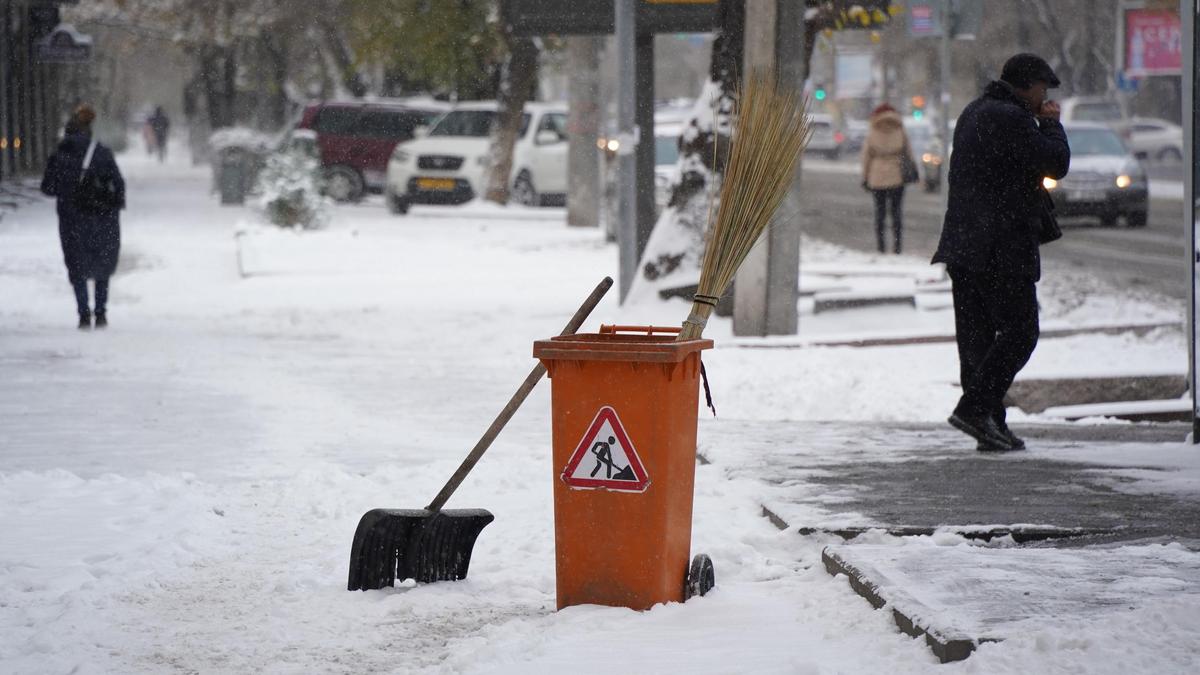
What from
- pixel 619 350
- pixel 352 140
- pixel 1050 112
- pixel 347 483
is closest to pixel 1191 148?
pixel 1050 112

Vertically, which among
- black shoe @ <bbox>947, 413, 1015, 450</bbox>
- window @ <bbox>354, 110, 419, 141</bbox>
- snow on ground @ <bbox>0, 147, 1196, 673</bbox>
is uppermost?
window @ <bbox>354, 110, 419, 141</bbox>

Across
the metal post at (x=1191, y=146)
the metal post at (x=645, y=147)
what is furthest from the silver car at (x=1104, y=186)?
the metal post at (x=1191, y=146)

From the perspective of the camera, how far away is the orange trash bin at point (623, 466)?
491cm

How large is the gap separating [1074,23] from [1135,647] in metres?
56.4

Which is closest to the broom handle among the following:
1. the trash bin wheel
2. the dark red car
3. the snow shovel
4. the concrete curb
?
the snow shovel

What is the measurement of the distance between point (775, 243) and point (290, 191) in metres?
12.1

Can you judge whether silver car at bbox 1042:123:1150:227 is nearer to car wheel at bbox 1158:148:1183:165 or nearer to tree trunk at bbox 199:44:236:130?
tree trunk at bbox 199:44:236:130

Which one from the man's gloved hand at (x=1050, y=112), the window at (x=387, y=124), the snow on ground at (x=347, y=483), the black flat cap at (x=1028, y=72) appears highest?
the black flat cap at (x=1028, y=72)

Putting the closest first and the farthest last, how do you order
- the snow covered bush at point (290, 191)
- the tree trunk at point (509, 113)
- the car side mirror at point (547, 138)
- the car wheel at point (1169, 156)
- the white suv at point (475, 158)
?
the snow covered bush at point (290, 191)
the white suv at point (475, 158)
the tree trunk at point (509, 113)
the car side mirror at point (547, 138)
the car wheel at point (1169, 156)

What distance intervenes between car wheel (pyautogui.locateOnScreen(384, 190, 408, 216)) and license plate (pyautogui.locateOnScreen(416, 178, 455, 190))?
0.46 meters

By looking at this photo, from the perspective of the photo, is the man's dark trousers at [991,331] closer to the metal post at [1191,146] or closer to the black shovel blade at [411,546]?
the metal post at [1191,146]

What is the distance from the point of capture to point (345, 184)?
33906 millimetres

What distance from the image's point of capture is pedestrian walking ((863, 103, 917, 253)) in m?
19.9

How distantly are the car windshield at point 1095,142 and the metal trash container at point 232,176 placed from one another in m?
14.8
